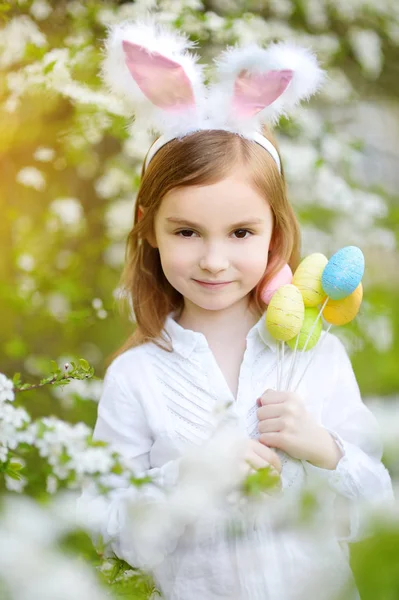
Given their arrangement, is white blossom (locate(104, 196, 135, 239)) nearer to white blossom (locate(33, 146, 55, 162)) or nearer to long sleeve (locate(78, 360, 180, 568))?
white blossom (locate(33, 146, 55, 162))

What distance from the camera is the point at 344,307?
4.10 feet

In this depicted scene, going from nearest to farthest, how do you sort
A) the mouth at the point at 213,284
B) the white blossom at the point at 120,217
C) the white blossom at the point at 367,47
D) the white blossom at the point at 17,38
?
the mouth at the point at 213,284 → the white blossom at the point at 17,38 → the white blossom at the point at 120,217 → the white blossom at the point at 367,47

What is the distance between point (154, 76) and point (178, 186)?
187mm

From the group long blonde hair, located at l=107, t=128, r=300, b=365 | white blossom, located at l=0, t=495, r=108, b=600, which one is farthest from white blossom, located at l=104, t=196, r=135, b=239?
white blossom, located at l=0, t=495, r=108, b=600

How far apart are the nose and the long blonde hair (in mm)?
107

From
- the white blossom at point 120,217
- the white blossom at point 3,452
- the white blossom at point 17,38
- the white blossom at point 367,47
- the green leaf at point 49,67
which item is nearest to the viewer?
the white blossom at point 3,452

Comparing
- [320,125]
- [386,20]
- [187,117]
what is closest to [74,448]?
[187,117]

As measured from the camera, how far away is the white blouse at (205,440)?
116 cm

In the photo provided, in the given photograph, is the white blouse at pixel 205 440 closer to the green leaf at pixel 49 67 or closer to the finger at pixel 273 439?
the finger at pixel 273 439

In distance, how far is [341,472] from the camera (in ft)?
3.90

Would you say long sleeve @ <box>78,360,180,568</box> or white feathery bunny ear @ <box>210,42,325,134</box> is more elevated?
white feathery bunny ear @ <box>210,42,325,134</box>

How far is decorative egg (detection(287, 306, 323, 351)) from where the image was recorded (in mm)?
1242

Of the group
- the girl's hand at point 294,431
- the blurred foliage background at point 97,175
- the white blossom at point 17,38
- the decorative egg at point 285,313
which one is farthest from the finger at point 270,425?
the white blossom at point 17,38

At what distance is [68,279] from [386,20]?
4.98ft
